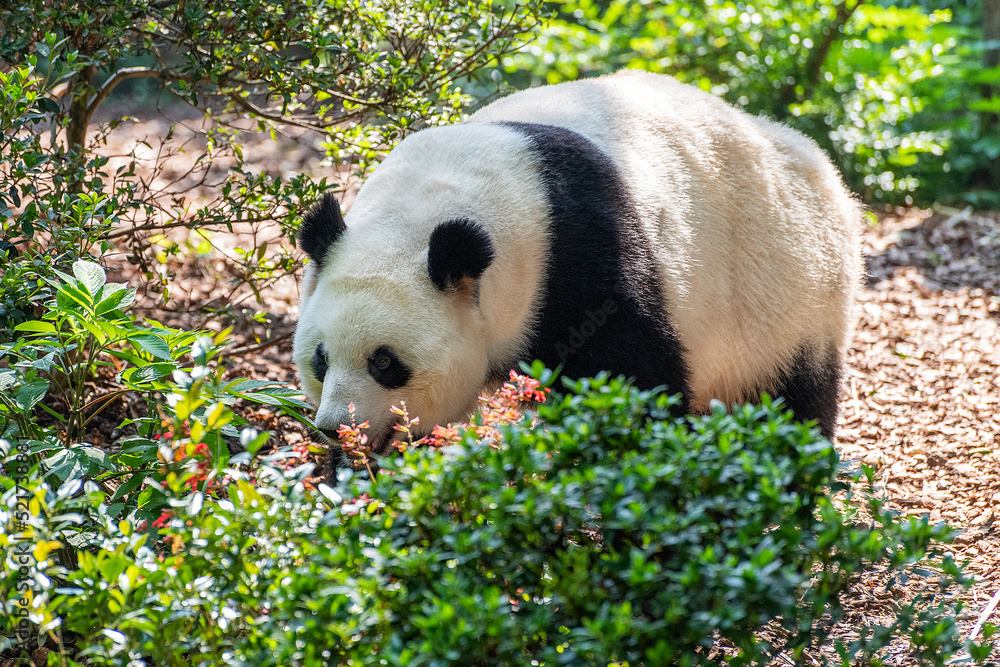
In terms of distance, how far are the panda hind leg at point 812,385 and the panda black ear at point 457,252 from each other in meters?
1.84

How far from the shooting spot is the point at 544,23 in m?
4.36

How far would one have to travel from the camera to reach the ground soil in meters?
3.92

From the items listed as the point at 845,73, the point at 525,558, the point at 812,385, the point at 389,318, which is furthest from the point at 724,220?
the point at 845,73

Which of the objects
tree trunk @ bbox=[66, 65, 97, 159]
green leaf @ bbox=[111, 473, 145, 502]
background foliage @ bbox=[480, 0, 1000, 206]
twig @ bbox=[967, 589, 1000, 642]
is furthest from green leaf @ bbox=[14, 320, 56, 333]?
background foliage @ bbox=[480, 0, 1000, 206]

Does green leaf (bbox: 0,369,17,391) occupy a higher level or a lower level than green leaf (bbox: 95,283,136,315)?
lower

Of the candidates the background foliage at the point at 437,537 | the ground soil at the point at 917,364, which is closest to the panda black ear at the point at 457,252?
the background foliage at the point at 437,537

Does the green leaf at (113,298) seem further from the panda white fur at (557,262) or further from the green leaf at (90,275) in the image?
the panda white fur at (557,262)

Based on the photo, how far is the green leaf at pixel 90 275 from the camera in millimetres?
2691

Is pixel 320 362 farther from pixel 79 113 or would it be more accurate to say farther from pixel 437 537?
pixel 79 113

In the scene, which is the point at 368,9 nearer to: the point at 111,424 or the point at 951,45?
the point at 111,424
